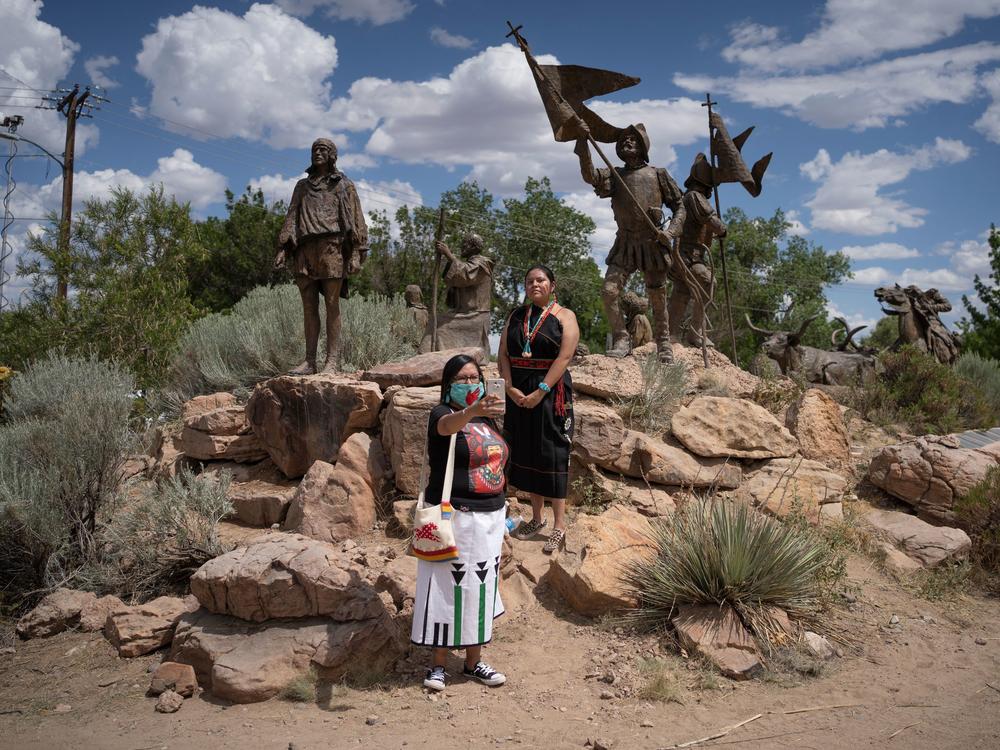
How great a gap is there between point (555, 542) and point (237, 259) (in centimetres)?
2035

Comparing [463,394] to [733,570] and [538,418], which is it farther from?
[733,570]

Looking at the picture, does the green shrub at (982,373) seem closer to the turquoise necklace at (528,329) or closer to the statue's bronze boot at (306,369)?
the turquoise necklace at (528,329)

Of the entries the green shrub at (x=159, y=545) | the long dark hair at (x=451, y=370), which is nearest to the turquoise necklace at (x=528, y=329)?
the long dark hair at (x=451, y=370)

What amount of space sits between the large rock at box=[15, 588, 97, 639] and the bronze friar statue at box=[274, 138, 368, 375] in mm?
2721

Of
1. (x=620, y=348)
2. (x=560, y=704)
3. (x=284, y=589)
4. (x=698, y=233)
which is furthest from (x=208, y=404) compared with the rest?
(x=698, y=233)

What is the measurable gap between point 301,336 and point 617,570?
5.14m

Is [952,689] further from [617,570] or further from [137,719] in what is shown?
[137,719]

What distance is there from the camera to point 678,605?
4.43 meters

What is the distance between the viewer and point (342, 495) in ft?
18.3

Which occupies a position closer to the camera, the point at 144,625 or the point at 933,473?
the point at 144,625

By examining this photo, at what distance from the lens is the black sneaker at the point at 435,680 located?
3.70m

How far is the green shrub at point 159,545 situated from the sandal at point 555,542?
2193 millimetres

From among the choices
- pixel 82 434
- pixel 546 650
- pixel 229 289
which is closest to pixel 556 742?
pixel 546 650

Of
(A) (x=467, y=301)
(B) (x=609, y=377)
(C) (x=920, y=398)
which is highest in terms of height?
(A) (x=467, y=301)
